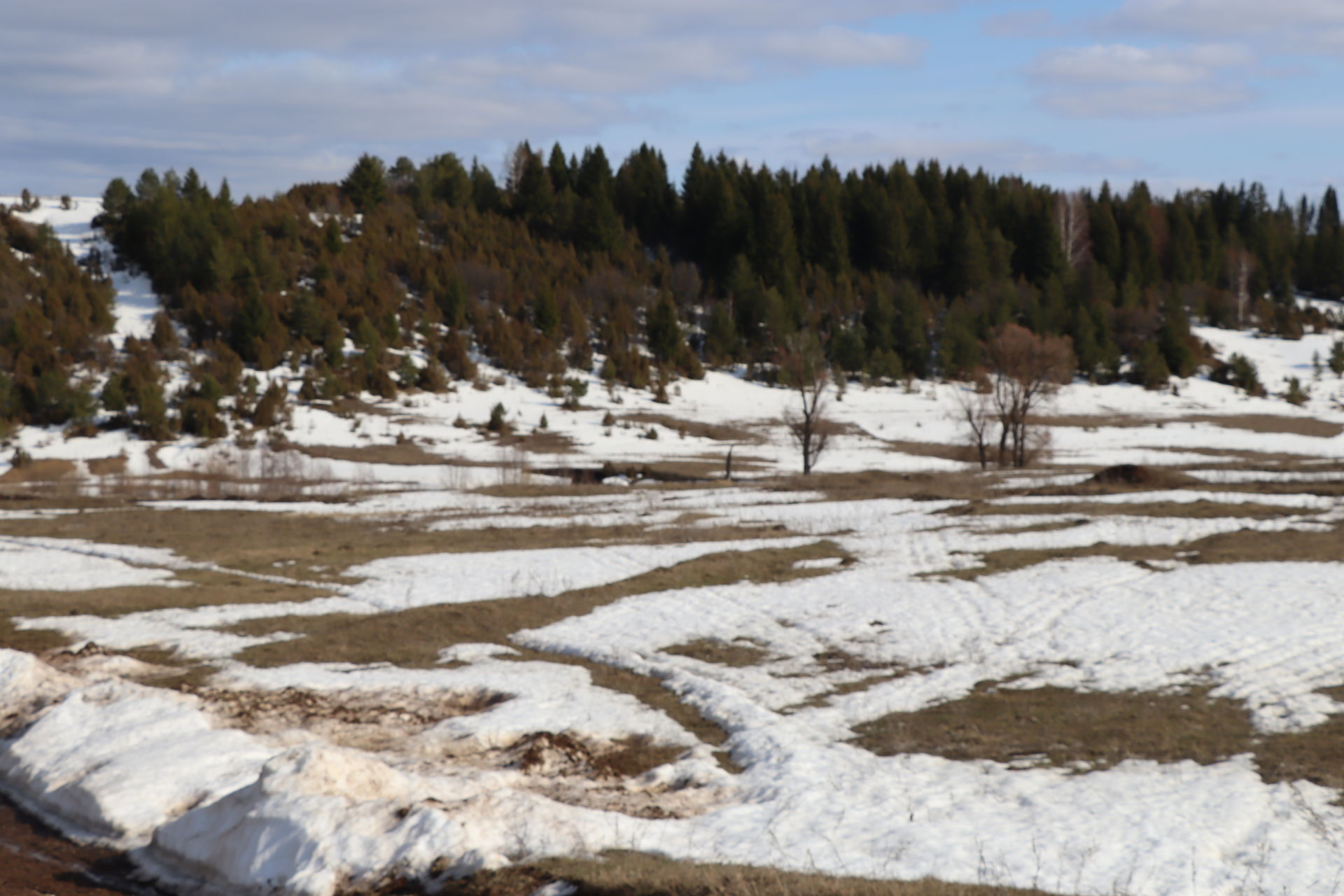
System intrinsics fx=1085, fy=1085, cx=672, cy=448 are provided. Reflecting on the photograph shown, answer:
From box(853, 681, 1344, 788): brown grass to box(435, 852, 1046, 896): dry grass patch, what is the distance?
448 centimetres

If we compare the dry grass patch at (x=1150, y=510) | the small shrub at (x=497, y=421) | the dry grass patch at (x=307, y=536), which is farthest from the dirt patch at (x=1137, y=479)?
the small shrub at (x=497, y=421)

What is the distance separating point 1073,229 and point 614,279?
56.4m

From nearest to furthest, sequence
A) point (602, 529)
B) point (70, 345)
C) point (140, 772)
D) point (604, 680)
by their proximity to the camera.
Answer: point (140, 772), point (604, 680), point (602, 529), point (70, 345)

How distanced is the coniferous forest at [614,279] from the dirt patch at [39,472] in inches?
202

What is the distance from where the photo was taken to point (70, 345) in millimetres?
62594

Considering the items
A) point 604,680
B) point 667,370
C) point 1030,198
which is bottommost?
point 604,680

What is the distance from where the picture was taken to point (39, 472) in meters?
50.2

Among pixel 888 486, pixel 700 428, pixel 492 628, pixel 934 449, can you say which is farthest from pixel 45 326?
pixel 492 628

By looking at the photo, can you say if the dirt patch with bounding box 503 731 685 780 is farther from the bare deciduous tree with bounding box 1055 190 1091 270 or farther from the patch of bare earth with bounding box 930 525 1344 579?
the bare deciduous tree with bounding box 1055 190 1091 270

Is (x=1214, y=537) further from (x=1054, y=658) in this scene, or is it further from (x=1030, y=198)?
(x=1030, y=198)

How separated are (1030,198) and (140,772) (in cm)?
12042

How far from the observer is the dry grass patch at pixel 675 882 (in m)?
7.87

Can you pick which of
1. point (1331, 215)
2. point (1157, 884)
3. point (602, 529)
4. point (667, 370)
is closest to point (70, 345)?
point (667, 370)

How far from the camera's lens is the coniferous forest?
66.0 m
